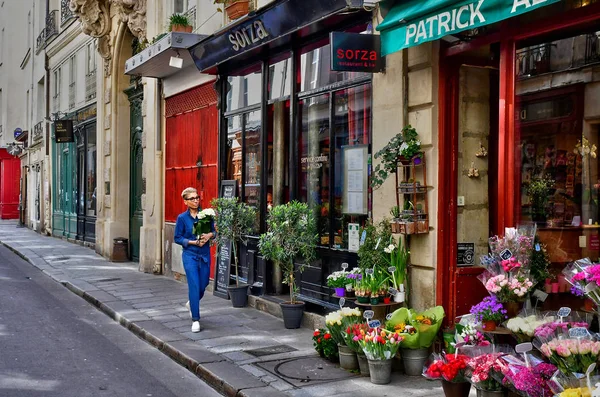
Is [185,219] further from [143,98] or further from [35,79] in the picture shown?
[35,79]

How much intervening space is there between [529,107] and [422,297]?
2217mm

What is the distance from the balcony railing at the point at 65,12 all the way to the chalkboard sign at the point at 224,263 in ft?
48.5

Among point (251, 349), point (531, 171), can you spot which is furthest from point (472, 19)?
point (251, 349)

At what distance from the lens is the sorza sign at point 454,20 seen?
5.70 m

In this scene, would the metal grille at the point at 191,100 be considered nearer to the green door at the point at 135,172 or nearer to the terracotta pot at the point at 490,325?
the green door at the point at 135,172

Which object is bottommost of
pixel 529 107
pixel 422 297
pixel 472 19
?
pixel 422 297

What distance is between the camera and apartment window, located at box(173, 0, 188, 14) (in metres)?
14.5

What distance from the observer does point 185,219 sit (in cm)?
950

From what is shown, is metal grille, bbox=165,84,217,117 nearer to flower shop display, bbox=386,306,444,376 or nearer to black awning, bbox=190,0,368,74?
black awning, bbox=190,0,368,74

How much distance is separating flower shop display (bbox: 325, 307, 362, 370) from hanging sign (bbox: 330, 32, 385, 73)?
2.59m

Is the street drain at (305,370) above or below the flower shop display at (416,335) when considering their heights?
below

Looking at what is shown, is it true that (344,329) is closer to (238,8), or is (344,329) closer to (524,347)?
(524,347)

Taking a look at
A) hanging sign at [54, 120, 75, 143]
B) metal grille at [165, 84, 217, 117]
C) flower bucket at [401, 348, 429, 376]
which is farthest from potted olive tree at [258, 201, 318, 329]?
hanging sign at [54, 120, 75, 143]

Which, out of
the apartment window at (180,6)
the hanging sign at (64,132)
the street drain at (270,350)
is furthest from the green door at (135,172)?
the street drain at (270,350)
